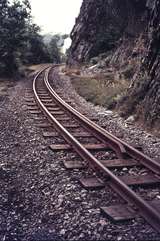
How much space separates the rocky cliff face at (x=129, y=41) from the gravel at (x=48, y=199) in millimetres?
3068

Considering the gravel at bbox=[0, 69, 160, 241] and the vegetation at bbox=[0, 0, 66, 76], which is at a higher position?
the vegetation at bbox=[0, 0, 66, 76]

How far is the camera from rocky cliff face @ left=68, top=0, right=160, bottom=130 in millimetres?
13125

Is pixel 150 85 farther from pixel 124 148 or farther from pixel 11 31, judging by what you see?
pixel 11 31

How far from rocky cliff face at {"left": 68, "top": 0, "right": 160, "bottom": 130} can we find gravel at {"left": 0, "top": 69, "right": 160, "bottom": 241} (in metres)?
3.07

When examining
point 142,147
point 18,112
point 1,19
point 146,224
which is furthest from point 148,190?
point 1,19

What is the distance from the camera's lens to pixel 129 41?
28.6 m

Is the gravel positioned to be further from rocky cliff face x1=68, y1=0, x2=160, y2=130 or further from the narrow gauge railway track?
rocky cliff face x1=68, y1=0, x2=160, y2=130

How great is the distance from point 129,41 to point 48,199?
23.5 metres

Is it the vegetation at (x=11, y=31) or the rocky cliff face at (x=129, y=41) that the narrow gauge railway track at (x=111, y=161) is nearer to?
the rocky cliff face at (x=129, y=41)

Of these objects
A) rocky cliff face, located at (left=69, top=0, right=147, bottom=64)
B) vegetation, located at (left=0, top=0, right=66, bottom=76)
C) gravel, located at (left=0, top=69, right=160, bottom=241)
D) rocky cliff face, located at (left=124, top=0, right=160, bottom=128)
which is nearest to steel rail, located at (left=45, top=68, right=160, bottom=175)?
gravel, located at (left=0, top=69, right=160, bottom=241)

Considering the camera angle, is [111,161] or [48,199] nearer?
[48,199]

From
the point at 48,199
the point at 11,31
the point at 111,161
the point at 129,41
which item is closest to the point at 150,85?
the point at 111,161

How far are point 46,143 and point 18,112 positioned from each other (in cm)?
445

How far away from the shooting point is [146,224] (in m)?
5.42
